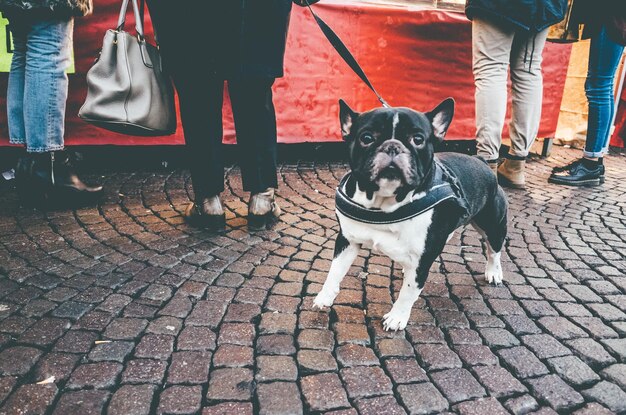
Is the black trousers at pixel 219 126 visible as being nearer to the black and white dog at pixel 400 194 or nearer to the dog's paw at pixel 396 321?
the black and white dog at pixel 400 194

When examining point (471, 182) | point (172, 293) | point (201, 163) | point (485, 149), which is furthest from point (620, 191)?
point (172, 293)

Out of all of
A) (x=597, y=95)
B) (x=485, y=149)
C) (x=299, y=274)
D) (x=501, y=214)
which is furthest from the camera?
(x=597, y=95)

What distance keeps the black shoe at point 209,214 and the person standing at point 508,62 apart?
233 centimetres

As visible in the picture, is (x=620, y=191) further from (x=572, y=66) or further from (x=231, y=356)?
(x=231, y=356)

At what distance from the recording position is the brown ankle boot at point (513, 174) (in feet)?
14.8

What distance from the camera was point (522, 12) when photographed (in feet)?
11.8

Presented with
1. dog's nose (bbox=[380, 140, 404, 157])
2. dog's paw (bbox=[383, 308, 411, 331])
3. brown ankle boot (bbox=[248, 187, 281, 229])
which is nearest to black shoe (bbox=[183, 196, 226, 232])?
brown ankle boot (bbox=[248, 187, 281, 229])

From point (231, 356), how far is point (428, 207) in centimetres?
107

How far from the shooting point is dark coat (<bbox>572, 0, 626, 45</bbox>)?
12.8 feet

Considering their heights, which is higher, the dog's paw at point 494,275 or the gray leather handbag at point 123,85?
the gray leather handbag at point 123,85

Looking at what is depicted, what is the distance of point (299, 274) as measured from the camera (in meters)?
2.73

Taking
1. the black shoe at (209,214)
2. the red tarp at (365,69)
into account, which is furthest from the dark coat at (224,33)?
the red tarp at (365,69)

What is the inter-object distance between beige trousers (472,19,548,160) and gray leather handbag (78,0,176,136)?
268cm

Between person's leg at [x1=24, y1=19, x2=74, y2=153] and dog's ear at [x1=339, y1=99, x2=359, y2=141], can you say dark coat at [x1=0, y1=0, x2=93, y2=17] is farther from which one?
dog's ear at [x1=339, y1=99, x2=359, y2=141]
